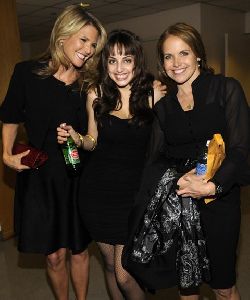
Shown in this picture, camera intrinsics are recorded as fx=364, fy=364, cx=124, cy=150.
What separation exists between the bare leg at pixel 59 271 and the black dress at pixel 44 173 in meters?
0.10

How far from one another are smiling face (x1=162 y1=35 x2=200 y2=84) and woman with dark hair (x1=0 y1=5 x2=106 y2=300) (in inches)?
19.3

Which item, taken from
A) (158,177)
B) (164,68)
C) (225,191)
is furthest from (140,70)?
(225,191)

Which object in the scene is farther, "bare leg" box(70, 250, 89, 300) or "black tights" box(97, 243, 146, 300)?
"bare leg" box(70, 250, 89, 300)

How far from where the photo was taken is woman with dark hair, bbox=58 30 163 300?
2.00 meters

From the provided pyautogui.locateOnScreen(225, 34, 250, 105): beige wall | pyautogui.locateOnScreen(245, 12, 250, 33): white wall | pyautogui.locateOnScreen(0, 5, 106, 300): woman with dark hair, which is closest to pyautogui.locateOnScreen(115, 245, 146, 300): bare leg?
pyautogui.locateOnScreen(0, 5, 106, 300): woman with dark hair

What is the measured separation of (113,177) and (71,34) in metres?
0.84

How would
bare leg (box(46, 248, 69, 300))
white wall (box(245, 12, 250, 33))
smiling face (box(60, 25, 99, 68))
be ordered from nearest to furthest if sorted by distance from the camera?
1. smiling face (box(60, 25, 99, 68))
2. bare leg (box(46, 248, 69, 300))
3. white wall (box(245, 12, 250, 33))

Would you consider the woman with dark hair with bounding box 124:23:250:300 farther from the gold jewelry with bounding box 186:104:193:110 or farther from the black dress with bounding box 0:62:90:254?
the black dress with bounding box 0:62:90:254

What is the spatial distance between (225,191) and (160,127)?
1.58 ft

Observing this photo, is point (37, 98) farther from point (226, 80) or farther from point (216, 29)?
point (216, 29)

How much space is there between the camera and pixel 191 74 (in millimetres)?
1817

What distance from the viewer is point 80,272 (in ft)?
7.94

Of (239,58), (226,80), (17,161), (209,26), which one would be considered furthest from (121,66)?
(239,58)

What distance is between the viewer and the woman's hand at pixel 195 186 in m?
1.62
